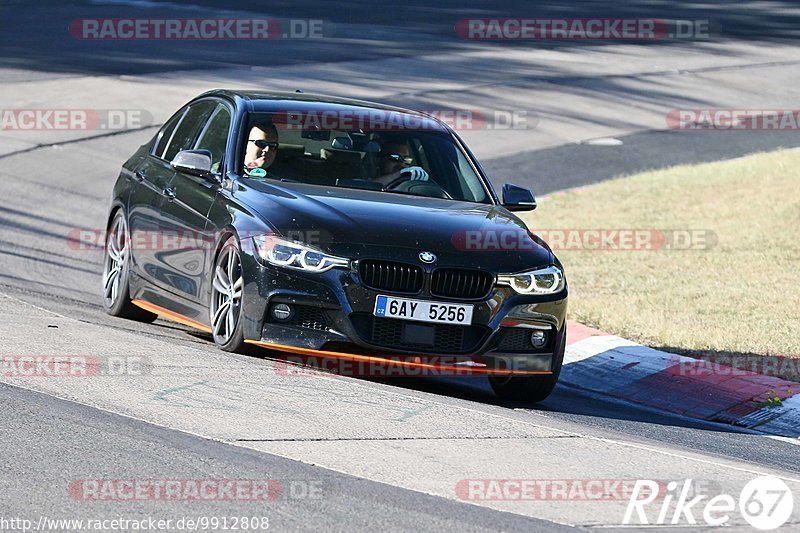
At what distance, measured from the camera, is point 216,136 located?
9914 millimetres

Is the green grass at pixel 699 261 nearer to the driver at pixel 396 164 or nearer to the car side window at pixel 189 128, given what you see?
the driver at pixel 396 164

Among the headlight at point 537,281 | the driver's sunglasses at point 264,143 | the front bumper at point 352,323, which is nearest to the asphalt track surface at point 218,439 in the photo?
the front bumper at point 352,323

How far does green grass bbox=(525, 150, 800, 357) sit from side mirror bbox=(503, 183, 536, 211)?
1.91 meters

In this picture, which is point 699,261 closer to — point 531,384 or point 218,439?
point 531,384

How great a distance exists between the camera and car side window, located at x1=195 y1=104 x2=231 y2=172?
9.67 m

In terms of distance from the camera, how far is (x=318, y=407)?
727 cm

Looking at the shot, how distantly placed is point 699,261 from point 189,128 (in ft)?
19.5

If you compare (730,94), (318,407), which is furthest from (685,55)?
(318,407)

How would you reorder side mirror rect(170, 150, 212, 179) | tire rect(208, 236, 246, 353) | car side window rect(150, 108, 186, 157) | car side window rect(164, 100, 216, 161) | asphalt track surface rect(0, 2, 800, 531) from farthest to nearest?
1. car side window rect(150, 108, 186, 157)
2. car side window rect(164, 100, 216, 161)
3. side mirror rect(170, 150, 212, 179)
4. tire rect(208, 236, 246, 353)
5. asphalt track surface rect(0, 2, 800, 531)

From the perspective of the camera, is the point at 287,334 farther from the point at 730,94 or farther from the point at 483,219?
the point at 730,94

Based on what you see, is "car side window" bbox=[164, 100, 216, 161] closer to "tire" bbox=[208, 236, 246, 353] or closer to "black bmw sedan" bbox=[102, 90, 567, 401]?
"black bmw sedan" bbox=[102, 90, 567, 401]

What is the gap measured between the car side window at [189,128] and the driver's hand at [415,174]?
1.50 meters

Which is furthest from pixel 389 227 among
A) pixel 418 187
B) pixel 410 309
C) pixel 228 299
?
pixel 418 187

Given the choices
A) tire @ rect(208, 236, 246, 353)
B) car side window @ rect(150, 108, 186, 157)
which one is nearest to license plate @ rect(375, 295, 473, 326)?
tire @ rect(208, 236, 246, 353)
